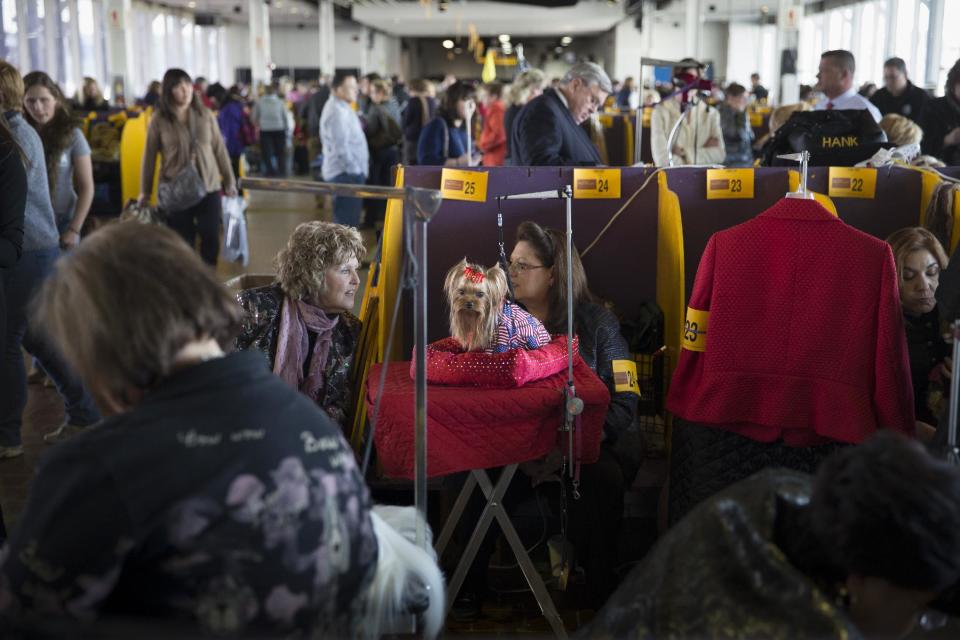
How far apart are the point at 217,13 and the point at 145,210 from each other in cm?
2846

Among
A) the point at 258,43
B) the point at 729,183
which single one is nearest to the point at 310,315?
the point at 729,183

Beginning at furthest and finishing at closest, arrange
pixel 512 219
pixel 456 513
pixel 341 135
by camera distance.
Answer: pixel 341 135 → pixel 512 219 → pixel 456 513

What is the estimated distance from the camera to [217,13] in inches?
1221

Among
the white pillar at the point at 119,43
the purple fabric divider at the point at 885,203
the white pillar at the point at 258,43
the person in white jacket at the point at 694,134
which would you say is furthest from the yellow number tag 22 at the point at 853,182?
the white pillar at the point at 258,43

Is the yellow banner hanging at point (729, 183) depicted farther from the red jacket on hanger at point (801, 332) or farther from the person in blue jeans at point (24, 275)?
the person in blue jeans at point (24, 275)

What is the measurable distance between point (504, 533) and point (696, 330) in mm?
743

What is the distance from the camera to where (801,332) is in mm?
2602

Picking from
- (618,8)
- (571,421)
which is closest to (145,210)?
(571,421)

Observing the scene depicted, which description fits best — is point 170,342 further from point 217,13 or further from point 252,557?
point 217,13

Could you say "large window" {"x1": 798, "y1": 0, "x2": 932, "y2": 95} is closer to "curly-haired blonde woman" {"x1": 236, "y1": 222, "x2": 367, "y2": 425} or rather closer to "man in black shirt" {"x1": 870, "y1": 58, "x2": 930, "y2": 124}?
"man in black shirt" {"x1": 870, "y1": 58, "x2": 930, "y2": 124}

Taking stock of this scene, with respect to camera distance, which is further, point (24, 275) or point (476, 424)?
point (24, 275)

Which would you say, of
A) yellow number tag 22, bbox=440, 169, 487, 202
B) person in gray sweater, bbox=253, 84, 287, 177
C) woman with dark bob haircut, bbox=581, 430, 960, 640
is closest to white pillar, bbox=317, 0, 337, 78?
person in gray sweater, bbox=253, 84, 287, 177

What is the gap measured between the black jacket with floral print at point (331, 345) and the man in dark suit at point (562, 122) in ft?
5.63

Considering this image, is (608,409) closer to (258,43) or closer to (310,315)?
(310,315)
